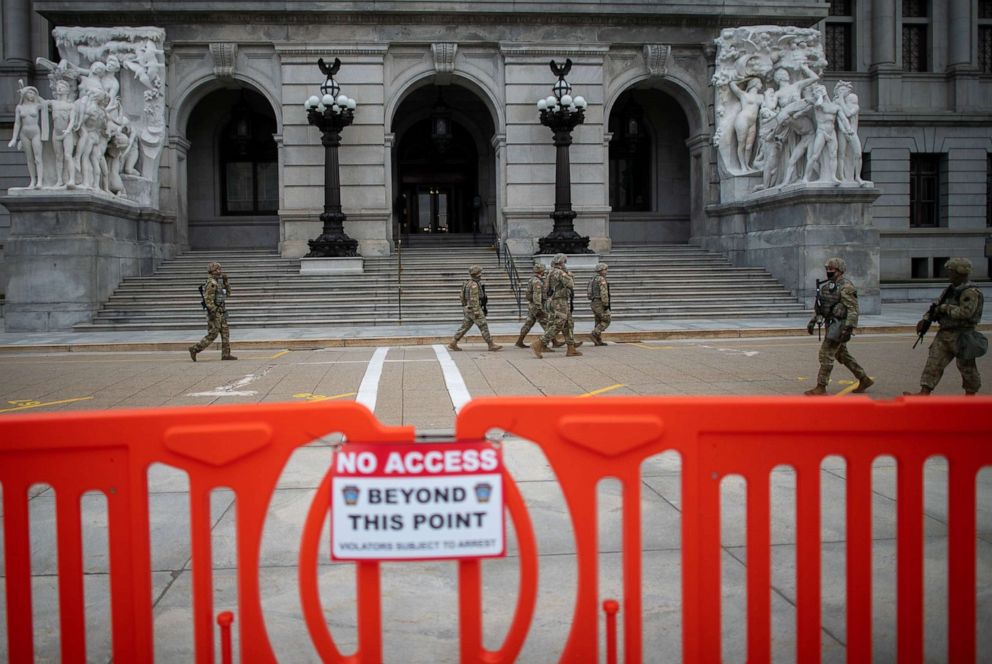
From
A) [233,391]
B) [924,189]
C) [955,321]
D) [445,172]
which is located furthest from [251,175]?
[924,189]

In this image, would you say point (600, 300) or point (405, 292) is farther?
point (405, 292)

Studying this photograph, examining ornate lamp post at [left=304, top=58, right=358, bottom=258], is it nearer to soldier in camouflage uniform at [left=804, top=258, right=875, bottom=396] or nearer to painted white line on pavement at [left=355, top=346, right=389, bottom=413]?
painted white line on pavement at [left=355, top=346, right=389, bottom=413]

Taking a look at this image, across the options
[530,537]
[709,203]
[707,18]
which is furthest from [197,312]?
[530,537]

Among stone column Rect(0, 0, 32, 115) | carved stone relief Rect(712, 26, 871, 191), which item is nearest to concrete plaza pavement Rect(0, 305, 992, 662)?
carved stone relief Rect(712, 26, 871, 191)

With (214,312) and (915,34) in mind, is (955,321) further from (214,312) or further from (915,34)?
(915,34)

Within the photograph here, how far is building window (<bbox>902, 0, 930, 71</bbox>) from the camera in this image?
3700 centimetres

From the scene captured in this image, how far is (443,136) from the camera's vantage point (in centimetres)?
2841

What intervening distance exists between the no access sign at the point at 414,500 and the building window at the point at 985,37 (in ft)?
139

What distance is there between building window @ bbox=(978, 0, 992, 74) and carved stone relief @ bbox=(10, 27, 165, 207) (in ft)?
113

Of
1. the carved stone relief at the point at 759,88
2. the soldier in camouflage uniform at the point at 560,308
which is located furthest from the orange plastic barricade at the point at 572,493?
the carved stone relief at the point at 759,88

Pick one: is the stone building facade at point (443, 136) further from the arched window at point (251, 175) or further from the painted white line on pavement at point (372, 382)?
the painted white line on pavement at point (372, 382)

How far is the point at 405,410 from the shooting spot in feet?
29.8

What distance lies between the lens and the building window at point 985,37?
37156 mm

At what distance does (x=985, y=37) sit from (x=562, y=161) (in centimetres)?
2390
